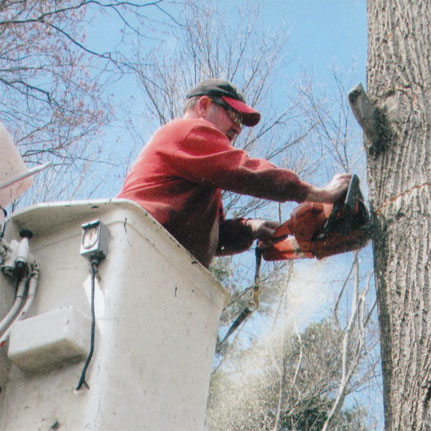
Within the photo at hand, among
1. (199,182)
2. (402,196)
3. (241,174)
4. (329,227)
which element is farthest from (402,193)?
(199,182)

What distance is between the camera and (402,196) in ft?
7.35

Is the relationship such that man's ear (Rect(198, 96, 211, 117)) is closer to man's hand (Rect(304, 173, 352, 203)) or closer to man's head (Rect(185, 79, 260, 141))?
man's head (Rect(185, 79, 260, 141))

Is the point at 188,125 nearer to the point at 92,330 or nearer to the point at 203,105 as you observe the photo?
the point at 203,105

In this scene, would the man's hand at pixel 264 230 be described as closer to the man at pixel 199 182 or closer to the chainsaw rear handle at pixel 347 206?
the man at pixel 199 182

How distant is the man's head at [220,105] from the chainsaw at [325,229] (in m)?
0.54

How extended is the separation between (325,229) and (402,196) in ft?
1.29

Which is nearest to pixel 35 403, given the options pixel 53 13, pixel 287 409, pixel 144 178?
pixel 144 178

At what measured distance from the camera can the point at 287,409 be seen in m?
9.61

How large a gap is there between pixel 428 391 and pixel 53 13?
5898 mm

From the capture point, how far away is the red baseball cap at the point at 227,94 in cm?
298

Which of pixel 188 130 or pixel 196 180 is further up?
pixel 188 130

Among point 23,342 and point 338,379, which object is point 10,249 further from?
point 338,379

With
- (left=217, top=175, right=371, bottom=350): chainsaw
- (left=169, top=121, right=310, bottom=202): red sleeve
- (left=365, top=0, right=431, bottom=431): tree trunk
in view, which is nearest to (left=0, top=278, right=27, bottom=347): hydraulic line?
(left=169, top=121, right=310, bottom=202): red sleeve

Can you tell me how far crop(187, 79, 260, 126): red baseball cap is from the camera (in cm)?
298
